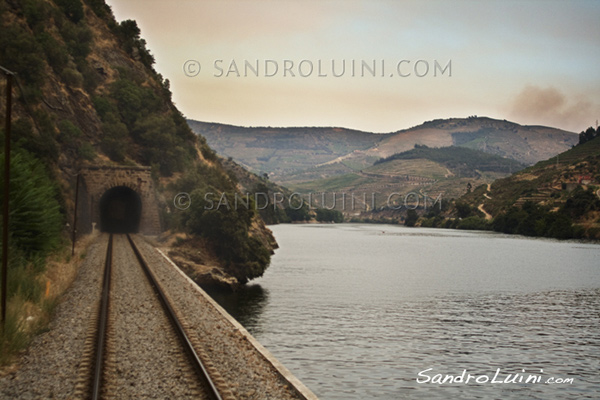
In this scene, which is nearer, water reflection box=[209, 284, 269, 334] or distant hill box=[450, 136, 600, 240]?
water reflection box=[209, 284, 269, 334]

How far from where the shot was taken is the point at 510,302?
41844mm

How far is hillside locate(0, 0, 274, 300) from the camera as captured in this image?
48375 millimetres

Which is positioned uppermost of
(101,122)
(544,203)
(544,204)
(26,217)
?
(101,122)

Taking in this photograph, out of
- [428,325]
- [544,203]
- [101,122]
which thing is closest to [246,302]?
[428,325]

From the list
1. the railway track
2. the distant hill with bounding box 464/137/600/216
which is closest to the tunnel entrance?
the railway track

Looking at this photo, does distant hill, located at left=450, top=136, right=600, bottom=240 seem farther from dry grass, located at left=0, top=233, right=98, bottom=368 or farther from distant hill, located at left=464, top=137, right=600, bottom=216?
dry grass, located at left=0, top=233, right=98, bottom=368

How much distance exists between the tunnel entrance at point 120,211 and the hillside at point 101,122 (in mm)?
5348

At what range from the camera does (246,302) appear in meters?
40.1

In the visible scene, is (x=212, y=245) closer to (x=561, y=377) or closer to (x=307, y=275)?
(x=307, y=275)

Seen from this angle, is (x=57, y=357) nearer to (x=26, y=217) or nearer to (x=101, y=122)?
(x=26, y=217)

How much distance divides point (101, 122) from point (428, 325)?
2046 inches

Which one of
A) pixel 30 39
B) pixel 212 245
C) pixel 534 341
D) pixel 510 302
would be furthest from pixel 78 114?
pixel 534 341

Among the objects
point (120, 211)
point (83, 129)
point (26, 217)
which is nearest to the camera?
point (26, 217)

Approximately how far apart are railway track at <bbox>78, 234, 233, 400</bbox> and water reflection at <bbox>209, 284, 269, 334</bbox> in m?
8.21
